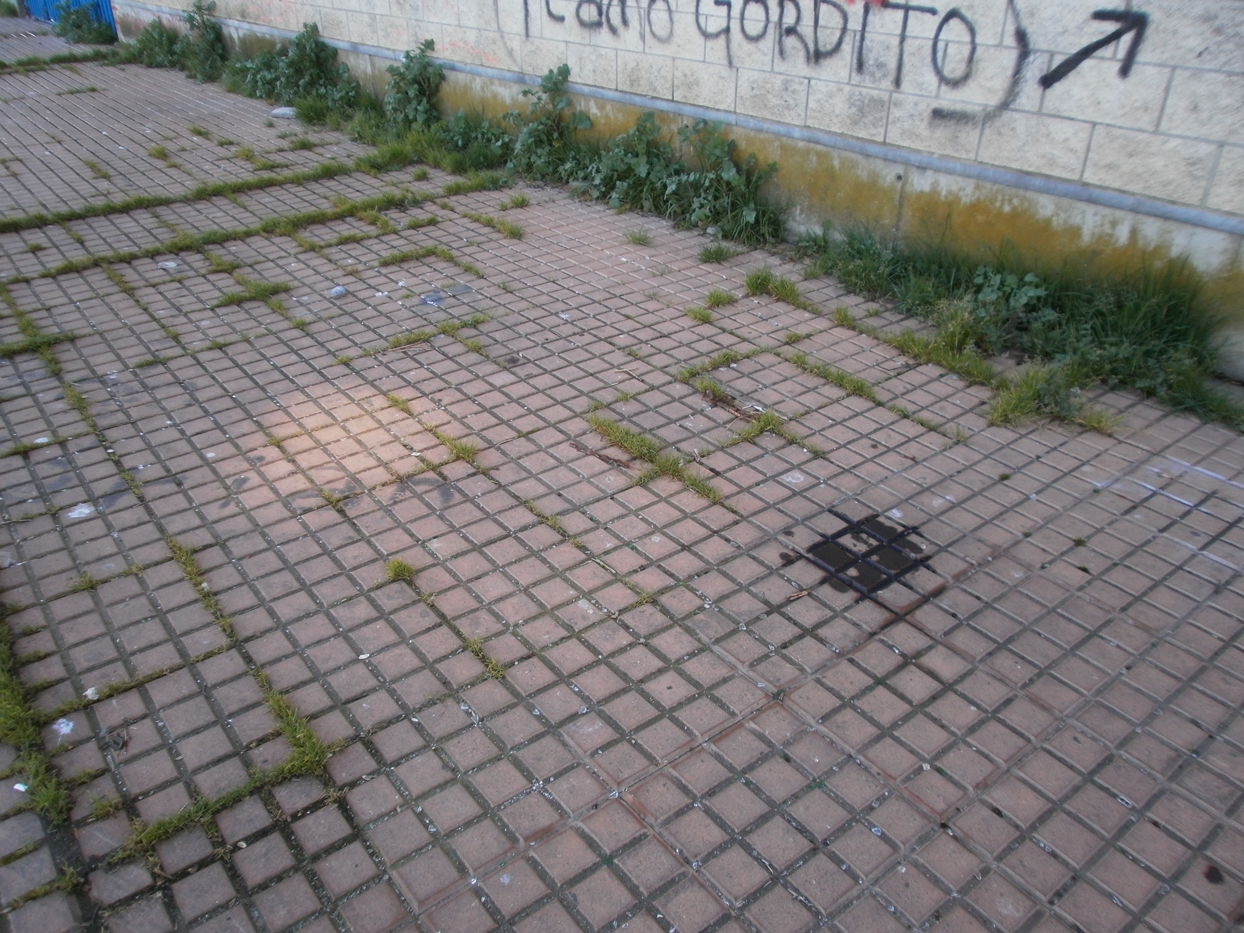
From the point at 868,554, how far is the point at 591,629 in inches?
46.0

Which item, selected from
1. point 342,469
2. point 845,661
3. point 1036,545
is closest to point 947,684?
point 845,661

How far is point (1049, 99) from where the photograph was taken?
4973mm

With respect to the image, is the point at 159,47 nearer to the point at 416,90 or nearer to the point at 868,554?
the point at 416,90

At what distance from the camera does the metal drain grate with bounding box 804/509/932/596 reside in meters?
3.50

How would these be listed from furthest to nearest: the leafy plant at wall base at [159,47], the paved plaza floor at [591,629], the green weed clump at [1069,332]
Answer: the leafy plant at wall base at [159,47] → the green weed clump at [1069,332] → the paved plaza floor at [591,629]

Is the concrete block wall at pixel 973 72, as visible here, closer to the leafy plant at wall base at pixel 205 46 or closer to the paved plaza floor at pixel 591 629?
the paved plaza floor at pixel 591 629

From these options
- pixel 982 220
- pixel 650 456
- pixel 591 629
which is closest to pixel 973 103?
pixel 982 220

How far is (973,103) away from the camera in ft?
17.4

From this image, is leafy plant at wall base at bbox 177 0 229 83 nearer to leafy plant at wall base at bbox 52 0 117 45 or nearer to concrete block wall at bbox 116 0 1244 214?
leafy plant at wall base at bbox 52 0 117 45

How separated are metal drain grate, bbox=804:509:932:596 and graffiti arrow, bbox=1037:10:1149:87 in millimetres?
2811

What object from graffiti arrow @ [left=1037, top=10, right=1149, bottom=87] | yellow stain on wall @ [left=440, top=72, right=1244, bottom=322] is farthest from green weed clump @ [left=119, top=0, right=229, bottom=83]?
graffiti arrow @ [left=1037, top=10, right=1149, bottom=87]

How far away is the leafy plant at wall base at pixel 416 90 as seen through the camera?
889cm

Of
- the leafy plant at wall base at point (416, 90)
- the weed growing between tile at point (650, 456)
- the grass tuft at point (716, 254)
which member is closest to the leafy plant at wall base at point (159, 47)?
the leafy plant at wall base at point (416, 90)

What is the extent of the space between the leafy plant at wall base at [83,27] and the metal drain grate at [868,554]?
15.9 meters
